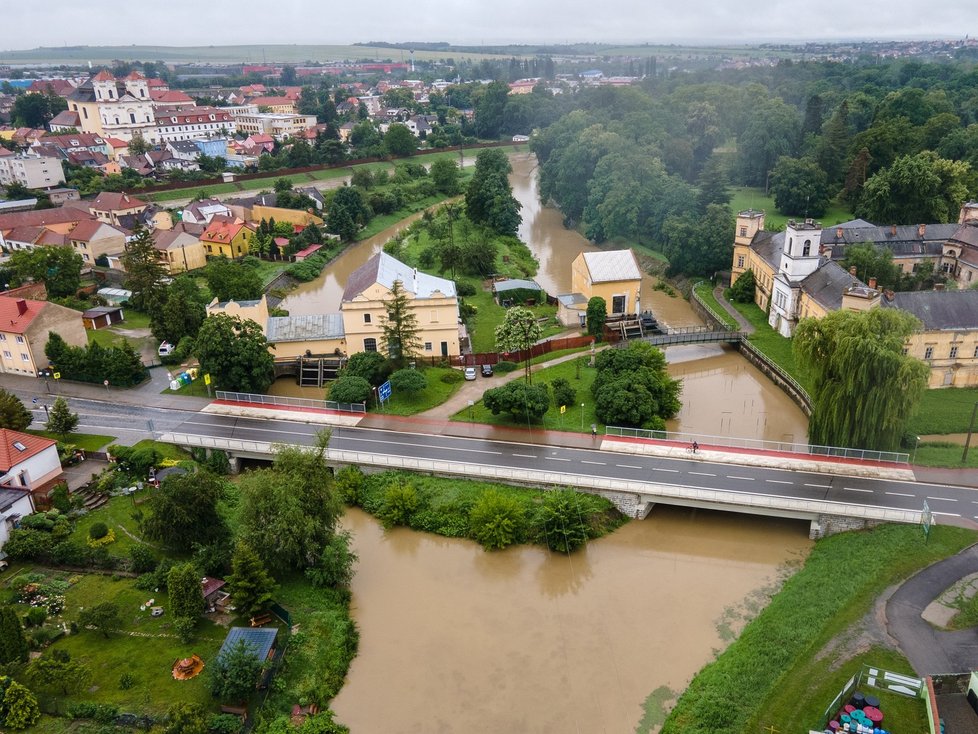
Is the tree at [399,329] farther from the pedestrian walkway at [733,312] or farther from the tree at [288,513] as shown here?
the pedestrian walkway at [733,312]

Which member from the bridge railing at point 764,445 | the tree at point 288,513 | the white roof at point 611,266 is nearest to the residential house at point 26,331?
the tree at point 288,513

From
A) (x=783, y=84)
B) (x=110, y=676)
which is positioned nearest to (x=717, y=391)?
(x=110, y=676)

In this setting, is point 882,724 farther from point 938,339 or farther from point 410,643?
point 938,339

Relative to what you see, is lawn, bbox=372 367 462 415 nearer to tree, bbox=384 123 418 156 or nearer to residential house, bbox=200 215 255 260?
residential house, bbox=200 215 255 260

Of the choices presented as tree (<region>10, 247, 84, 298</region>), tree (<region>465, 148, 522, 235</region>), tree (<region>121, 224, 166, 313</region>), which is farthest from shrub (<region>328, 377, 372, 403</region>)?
tree (<region>465, 148, 522, 235</region>)

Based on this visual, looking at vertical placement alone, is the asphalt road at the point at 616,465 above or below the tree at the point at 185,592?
below
